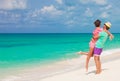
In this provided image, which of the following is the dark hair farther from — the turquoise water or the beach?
the turquoise water

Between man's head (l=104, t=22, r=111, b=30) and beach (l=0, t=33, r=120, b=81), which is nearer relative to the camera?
man's head (l=104, t=22, r=111, b=30)

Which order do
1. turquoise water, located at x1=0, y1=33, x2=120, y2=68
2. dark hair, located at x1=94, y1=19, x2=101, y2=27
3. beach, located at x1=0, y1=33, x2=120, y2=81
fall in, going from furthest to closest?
turquoise water, located at x1=0, y1=33, x2=120, y2=68 → beach, located at x1=0, y1=33, x2=120, y2=81 → dark hair, located at x1=94, y1=19, x2=101, y2=27

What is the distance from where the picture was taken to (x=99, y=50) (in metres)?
9.98

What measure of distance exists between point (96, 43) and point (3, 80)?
448 centimetres

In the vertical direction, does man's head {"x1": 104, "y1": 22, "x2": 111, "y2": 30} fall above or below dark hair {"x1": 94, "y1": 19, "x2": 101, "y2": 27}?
below

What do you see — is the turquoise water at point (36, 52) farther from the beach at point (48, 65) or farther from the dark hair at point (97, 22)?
the dark hair at point (97, 22)

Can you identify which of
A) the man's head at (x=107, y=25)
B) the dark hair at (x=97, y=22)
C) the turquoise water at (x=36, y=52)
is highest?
the turquoise water at (x=36, y=52)

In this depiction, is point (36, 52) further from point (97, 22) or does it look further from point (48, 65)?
point (97, 22)

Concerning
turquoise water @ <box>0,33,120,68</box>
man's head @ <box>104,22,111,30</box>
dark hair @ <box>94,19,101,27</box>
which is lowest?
man's head @ <box>104,22,111,30</box>

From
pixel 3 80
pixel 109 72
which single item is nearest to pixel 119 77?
pixel 109 72

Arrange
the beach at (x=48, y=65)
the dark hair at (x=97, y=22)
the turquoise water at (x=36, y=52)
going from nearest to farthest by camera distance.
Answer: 1. the dark hair at (x=97, y=22)
2. the beach at (x=48, y=65)
3. the turquoise water at (x=36, y=52)

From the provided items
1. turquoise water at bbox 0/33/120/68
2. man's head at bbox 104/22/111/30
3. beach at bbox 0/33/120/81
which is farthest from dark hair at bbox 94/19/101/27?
turquoise water at bbox 0/33/120/68

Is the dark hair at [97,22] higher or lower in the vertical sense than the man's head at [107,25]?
higher

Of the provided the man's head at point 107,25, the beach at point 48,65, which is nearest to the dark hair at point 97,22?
the man's head at point 107,25
